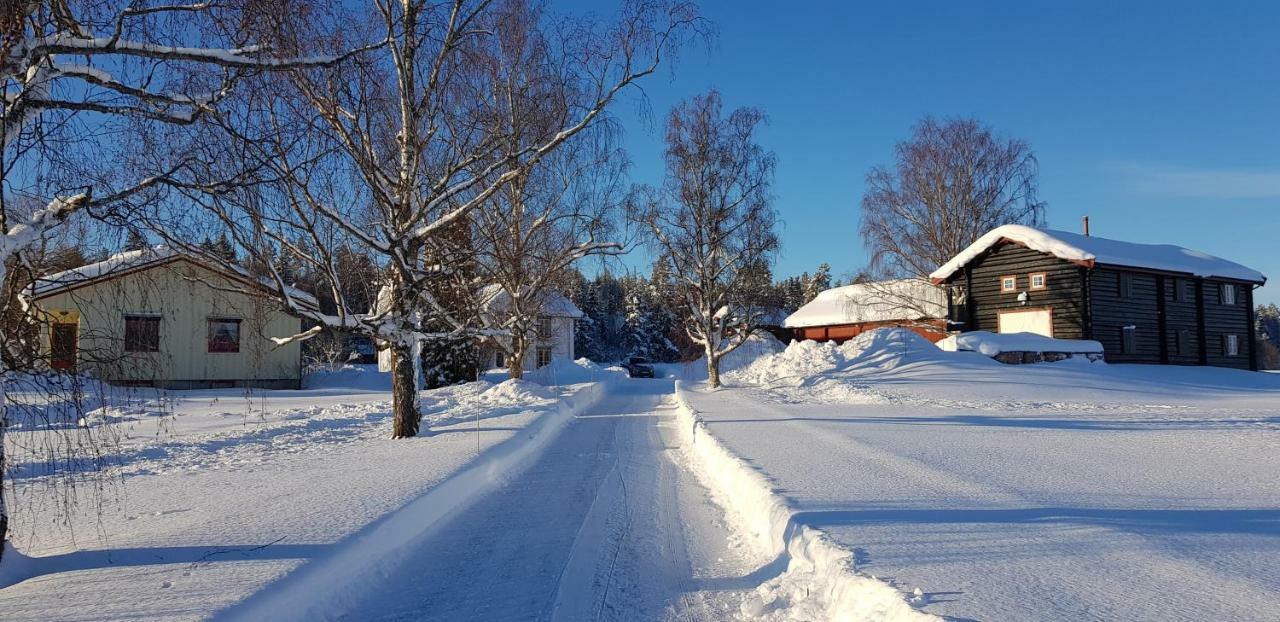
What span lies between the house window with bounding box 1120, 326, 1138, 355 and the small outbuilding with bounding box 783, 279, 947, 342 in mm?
7843

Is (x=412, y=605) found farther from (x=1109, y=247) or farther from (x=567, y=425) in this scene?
(x=1109, y=247)

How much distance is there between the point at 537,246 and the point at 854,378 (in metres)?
12.3

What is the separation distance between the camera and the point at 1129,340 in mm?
31125

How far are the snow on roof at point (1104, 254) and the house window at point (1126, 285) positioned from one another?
70cm

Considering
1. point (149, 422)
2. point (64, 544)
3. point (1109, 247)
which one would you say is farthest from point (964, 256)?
point (64, 544)

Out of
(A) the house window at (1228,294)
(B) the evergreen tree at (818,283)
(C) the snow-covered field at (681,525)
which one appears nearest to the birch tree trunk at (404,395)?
(C) the snow-covered field at (681,525)

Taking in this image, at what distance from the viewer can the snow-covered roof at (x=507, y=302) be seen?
21.9 metres

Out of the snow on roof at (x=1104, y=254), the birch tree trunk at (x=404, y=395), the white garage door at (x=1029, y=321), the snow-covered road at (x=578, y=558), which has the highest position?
the snow on roof at (x=1104, y=254)

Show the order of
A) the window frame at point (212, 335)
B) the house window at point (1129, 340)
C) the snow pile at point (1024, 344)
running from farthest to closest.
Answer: the house window at point (1129, 340) → the window frame at point (212, 335) → the snow pile at point (1024, 344)

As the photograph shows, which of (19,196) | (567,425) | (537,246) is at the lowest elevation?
(567,425)

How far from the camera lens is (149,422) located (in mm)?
18422

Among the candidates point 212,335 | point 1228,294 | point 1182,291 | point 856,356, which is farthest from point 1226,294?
point 212,335

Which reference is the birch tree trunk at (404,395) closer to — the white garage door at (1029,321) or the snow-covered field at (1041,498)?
the snow-covered field at (1041,498)

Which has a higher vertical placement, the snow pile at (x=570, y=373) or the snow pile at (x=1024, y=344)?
the snow pile at (x=1024, y=344)
